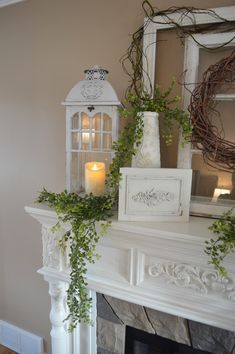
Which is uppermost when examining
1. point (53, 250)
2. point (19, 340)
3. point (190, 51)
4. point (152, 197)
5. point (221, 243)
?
point (190, 51)

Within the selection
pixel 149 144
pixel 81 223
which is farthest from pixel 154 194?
pixel 81 223

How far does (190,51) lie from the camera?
3.42 ft

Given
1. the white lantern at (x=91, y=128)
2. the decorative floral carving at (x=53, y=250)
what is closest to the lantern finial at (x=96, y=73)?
the white lantern at (x=91, y=128)

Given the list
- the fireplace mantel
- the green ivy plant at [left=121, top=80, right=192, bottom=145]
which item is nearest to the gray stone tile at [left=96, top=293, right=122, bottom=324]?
the fireplace mantel

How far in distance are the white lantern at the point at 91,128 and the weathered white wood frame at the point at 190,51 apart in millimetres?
214

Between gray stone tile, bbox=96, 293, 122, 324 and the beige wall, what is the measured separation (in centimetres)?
60

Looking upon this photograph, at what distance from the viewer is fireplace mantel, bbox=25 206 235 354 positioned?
0.91 meters

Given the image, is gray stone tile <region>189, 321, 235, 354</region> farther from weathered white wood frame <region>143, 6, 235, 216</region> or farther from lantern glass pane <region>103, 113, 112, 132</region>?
lantern glass pane <region>103, 113, 112, 132</region>

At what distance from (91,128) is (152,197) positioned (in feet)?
1.38

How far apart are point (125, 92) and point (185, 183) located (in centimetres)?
57

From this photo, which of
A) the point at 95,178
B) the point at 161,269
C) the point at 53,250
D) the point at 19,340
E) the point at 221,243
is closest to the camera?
the point at 221,243

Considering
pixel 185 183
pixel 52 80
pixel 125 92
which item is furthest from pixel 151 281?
pixel 52 80

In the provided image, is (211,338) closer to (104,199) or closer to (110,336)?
(110,336)

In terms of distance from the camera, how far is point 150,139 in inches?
39.6
